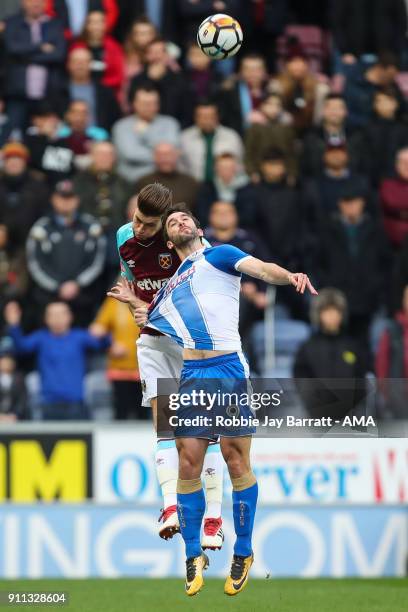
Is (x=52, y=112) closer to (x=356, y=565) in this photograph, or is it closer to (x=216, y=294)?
(x=356, y=565)

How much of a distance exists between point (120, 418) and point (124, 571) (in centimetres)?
182

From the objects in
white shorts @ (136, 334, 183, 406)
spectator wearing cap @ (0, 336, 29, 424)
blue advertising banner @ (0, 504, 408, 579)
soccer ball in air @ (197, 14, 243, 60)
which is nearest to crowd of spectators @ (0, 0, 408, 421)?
spectator wearing cap @ (0, 336, 29, 424)

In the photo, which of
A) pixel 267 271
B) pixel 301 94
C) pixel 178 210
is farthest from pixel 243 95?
pixel 267 271

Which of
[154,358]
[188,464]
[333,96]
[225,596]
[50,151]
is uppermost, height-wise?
[333,96]

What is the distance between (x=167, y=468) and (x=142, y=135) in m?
6.58

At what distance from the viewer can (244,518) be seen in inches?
400

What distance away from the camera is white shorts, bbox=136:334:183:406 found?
35.9 feet

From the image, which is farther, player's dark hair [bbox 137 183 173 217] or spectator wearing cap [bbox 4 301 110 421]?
spectator wearing cap [bbox 4 301 110 421]

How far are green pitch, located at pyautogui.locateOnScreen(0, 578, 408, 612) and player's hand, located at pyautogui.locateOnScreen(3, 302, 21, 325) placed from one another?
286 cm

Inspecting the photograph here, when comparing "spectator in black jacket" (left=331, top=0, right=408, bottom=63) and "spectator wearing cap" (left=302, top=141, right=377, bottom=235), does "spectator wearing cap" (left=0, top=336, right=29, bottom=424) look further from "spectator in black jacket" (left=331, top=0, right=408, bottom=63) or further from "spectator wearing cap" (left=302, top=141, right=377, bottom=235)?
"spectator in black jacket" (left=331, top=0, right=408, bottom=63)

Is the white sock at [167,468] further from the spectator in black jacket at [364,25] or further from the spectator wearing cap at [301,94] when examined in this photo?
the spectator in black jacket at [364,25]

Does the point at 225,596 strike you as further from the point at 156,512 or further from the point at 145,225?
the point at 145,225

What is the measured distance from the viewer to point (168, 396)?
10711mm

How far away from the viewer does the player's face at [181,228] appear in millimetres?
10172
